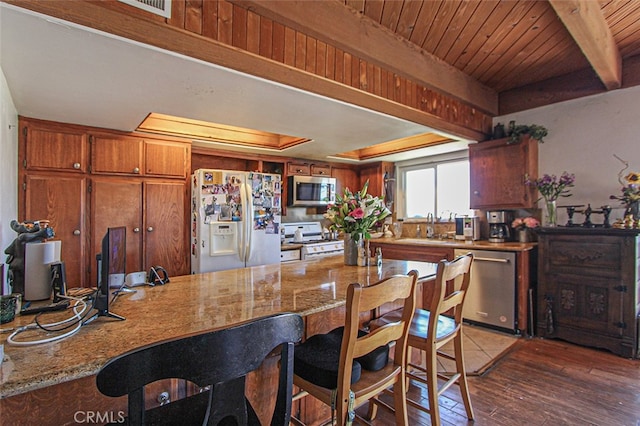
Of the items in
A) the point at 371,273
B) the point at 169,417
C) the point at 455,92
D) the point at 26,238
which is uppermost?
the point at 455,92

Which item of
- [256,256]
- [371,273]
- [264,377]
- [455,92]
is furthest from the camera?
[256,256]

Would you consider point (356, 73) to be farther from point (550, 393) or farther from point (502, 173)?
point (550, 393)

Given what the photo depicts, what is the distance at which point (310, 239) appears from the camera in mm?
4578

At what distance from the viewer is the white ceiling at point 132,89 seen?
4.68 feet

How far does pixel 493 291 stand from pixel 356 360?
2.46m

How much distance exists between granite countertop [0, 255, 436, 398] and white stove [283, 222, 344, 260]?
1.96 meters

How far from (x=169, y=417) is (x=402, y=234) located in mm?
4299

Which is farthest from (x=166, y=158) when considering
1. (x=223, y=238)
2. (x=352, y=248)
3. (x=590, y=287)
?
(x=590, y=287)

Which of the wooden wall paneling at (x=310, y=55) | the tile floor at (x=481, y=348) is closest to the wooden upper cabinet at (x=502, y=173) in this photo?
the tile floor at (x=481, y=348)

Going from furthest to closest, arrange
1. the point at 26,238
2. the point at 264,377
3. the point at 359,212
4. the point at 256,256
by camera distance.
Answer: the point at 256,256 < the point at 359,212 < the point at 264,377 < the point at 26,238

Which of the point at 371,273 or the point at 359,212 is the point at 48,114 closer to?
the point at 359,212

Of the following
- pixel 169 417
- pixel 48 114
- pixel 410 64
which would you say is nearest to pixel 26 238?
pixel 169 417

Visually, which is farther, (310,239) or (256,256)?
(310,239)

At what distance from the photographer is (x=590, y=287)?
2.73 m
